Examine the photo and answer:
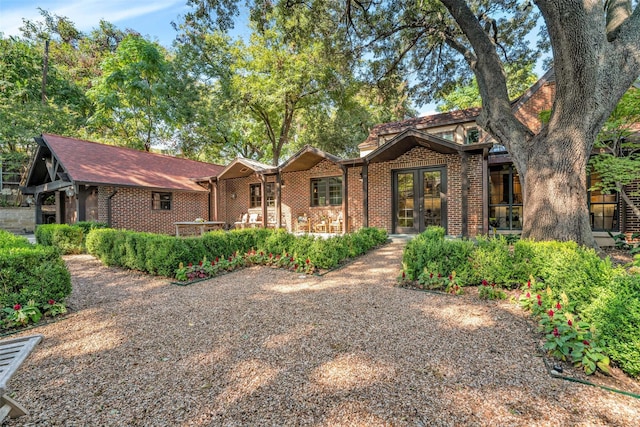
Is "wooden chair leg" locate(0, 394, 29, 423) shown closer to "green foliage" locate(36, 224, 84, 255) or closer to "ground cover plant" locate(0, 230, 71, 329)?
"ground cover plant" locate(0, 230, 71, 329)

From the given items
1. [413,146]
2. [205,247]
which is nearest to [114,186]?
[205,247]

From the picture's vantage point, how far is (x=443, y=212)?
10.3 m

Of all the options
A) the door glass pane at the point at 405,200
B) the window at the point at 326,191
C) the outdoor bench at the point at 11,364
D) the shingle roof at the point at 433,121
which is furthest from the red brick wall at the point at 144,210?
the outdoor bench at the point at 11,364

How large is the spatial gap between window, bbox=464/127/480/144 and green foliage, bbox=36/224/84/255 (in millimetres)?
14468

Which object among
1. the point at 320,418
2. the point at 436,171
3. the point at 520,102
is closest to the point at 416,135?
the point at 436,171

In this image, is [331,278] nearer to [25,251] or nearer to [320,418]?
[320,418]

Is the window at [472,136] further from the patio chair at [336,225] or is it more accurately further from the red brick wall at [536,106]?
the patio chair at [336,225]

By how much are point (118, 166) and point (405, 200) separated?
12.8 m

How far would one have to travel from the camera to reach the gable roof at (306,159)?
1112cm

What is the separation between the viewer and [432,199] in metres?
10.5

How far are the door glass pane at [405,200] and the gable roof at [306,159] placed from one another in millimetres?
2655

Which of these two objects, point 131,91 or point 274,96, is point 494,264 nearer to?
point 274,96

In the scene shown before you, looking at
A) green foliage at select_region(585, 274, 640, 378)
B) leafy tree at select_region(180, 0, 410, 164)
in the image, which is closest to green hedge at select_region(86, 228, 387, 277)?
green foliage at select_region(585, 274, 640, 378)

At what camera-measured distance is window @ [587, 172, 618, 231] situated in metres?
9.29
